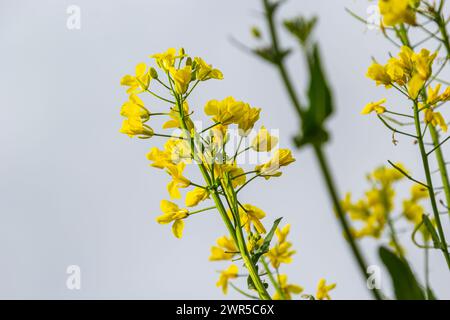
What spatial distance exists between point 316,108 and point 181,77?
0.97ft

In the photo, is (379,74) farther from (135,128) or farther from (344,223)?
(135,128)

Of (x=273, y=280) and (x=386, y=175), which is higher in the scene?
(x=386, y=175)

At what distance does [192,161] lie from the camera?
1.37 m

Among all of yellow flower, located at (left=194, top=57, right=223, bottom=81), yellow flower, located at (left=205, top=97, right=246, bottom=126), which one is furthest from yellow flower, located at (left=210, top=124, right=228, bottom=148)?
yellow flower, located at (left=194, top=57, right=223, bottom=81)

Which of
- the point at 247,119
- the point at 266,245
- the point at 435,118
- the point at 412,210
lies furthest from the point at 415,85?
the point at 412,210

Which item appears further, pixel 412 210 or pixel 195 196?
pixel 412 210

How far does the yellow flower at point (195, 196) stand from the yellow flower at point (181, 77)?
0.22 m

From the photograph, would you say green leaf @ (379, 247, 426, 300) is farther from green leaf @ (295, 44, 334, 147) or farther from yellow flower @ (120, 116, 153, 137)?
yellow flower @ (120, 116, 153, 137)

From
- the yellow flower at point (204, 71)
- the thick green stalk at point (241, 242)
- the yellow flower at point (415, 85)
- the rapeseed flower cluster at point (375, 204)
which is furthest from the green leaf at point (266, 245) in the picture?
the rapeseed flower cluster at point (375, 204)

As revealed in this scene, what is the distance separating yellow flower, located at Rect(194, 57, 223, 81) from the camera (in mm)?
1483

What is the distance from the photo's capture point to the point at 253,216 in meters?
1.46

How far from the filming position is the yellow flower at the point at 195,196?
138 cm
